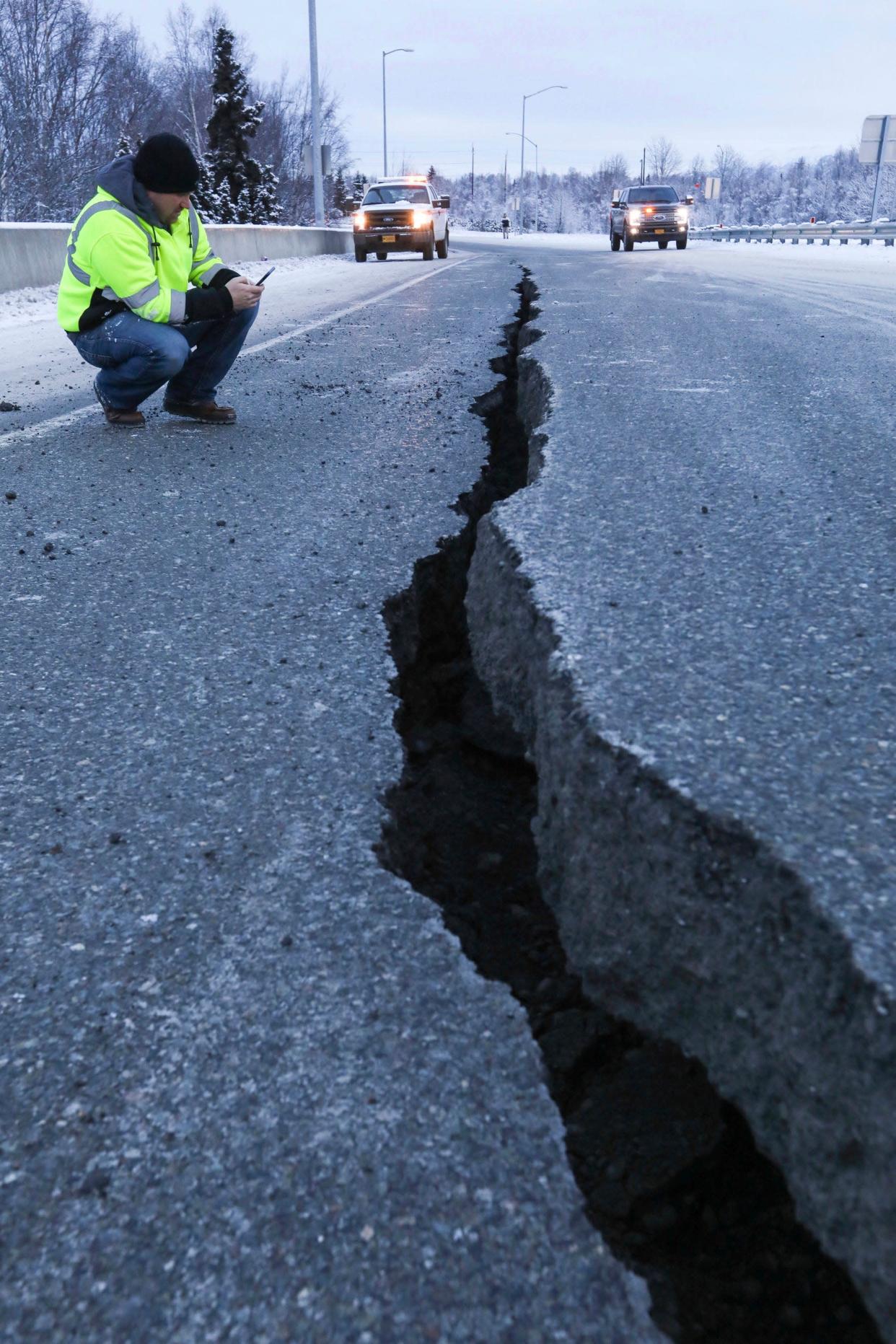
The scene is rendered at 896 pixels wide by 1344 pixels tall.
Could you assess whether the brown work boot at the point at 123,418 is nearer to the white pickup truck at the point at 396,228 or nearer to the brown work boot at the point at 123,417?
the brown work boot at the point at 123,417

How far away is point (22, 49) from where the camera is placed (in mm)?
31562

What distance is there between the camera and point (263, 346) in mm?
7566

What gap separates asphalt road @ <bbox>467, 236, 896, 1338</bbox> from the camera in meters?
1.12

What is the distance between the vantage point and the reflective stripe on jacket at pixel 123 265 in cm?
420

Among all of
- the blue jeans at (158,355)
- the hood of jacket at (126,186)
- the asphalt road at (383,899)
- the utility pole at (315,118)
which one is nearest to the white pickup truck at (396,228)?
the utility pole at (315,118)

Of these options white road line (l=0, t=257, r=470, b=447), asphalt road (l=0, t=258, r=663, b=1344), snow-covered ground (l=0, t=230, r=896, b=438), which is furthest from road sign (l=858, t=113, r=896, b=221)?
asphalt road (l=0, t=258, r=663, b=1344)

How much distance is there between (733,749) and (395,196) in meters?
23.2

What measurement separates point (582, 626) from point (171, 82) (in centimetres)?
6619

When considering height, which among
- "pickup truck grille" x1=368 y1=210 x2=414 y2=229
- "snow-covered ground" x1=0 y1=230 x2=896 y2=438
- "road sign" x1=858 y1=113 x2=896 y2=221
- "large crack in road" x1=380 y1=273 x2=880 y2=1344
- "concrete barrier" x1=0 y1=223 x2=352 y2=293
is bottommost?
"large crack in road" x1=380 y1=273 x2=880 y2=1344

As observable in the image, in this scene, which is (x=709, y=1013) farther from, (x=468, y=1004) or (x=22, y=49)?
(x=22, y=49)

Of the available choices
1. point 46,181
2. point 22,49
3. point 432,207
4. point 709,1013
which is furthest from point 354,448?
point 22,49

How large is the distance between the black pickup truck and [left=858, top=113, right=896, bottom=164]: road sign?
738 cm

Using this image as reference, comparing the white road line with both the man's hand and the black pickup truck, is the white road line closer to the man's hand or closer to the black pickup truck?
the man's hand

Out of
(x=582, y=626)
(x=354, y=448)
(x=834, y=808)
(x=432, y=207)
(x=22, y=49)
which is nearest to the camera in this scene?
(x=834, y=808)
